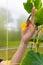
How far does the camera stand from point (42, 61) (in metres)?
0.36

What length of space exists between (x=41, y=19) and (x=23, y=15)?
0.23 m

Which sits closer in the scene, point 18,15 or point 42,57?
point 42,57

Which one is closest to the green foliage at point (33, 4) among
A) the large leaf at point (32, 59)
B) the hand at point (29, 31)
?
the hand at point (29, 31)

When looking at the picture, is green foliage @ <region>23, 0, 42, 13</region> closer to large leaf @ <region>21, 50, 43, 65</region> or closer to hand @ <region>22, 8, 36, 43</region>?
hand @ <region>22, 8, 36, 43</region>

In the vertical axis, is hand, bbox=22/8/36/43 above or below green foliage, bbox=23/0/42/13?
below

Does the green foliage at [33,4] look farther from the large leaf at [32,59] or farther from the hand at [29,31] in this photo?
the large leaf at [32,59]

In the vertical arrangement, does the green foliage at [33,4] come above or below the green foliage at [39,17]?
above

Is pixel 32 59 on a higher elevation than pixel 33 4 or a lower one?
lower

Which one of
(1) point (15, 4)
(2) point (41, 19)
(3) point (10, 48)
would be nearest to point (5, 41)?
(3) point (10, 48)

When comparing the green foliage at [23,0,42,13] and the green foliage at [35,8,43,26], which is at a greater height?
the green foliage at [23,0,42,13]

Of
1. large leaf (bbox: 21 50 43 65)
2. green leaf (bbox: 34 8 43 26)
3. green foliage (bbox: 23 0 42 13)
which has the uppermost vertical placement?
green foliage (bbox: 23 0 42 13)

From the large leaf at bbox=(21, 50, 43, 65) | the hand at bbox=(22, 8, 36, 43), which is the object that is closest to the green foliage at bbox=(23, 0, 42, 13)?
the hand at bbox=(22, 8, 36, 43)

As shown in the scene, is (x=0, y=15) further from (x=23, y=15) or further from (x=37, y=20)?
(x=37, y=20)

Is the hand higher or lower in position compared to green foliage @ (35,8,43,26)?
lower
